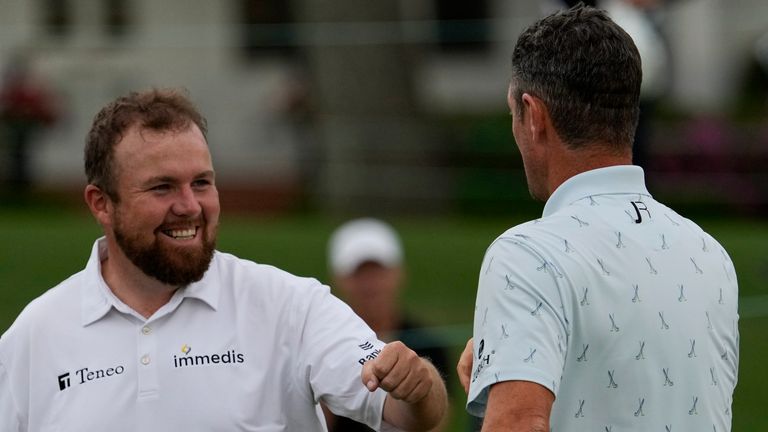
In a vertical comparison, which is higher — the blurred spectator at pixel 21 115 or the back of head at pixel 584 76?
the back of head at pixel 584 76

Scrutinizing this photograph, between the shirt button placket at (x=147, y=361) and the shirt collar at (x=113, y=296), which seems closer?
the shirt button placket at (x=147, y=361)

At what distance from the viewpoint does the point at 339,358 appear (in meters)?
3.88

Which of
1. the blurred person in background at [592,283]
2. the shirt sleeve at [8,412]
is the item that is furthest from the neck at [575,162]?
the shirt sleeve at [8,412]

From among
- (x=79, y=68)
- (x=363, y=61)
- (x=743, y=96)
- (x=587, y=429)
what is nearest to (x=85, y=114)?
(x=79, y=68)

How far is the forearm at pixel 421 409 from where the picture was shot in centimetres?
372

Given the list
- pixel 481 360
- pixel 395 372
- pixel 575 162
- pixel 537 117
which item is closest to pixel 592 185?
pixel 575 162

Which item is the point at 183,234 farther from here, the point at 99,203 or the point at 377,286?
the point at 377,286

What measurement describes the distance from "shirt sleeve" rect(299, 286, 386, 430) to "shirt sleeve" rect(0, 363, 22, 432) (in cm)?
74

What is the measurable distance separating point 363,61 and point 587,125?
1619 centimetres

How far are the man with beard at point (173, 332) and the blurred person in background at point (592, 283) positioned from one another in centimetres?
68

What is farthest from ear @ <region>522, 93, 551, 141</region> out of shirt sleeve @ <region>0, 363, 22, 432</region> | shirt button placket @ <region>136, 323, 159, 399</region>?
shirt sleeve @ <region>0, 363, 22, 432</region>

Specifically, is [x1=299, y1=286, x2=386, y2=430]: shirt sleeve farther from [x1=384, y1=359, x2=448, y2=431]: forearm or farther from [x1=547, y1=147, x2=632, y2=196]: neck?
[x1=547, y1=147, x2=632, y2=196]: neck

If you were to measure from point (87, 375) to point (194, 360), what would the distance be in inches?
10.7

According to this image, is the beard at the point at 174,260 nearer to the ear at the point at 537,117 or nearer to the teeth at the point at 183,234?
the teeth at the point at 183,234
